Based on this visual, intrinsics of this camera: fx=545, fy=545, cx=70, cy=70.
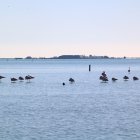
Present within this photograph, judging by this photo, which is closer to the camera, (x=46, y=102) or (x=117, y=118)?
(x=117, y=118)

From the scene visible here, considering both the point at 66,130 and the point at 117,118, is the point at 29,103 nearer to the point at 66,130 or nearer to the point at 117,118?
the point at 117,118

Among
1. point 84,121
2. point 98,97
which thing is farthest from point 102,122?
point 98,97

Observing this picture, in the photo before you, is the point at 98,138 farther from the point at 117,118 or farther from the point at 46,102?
the point at 46,102

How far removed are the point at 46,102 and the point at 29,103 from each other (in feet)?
6.19

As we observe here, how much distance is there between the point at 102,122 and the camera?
128ft

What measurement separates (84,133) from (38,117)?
7.52 metres

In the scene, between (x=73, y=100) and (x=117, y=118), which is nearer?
(x=117, y=118)

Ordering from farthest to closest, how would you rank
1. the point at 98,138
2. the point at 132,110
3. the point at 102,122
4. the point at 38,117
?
the point at 132,110
the point at 38,117
the point at 102,122
the point at 98,138

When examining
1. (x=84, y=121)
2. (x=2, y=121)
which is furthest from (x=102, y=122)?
(x=2, y=121)

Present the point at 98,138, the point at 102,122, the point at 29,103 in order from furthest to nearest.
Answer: the point at 29,103 < the point at 102,122 < the point at 98,138

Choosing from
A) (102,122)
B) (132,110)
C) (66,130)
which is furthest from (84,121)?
(132,110)

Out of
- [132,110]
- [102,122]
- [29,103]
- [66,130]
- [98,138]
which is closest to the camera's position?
[98,138]

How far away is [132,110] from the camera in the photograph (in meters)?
45.8

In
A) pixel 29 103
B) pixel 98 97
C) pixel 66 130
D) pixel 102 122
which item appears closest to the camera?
pixel 66 130
